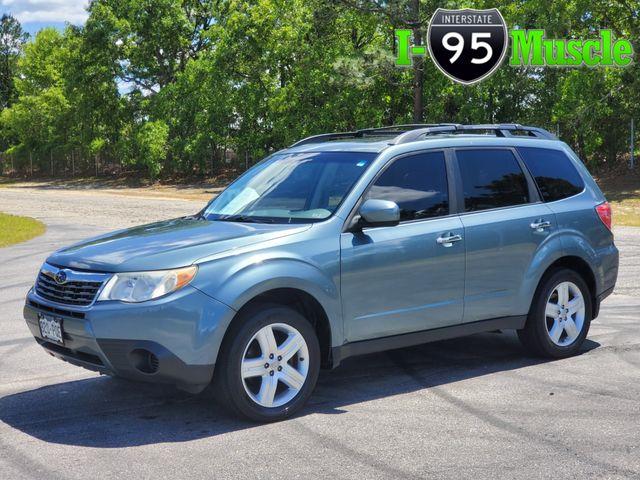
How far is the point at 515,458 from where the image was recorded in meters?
4.92

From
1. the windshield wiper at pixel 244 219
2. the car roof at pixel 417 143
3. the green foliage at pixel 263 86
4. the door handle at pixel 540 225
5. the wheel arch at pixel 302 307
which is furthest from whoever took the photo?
the green foliage at pixel 263 86

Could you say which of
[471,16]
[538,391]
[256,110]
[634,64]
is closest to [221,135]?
[256,110]

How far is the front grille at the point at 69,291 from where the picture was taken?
5450 mm

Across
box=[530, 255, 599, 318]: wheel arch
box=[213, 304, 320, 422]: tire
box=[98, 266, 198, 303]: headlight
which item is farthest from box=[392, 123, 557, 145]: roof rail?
Result: box=[98, 266, 198, 303]: headlight

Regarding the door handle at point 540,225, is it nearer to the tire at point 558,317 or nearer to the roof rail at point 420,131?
the tire at point 558,317

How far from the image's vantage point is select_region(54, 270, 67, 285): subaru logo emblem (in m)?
5.66

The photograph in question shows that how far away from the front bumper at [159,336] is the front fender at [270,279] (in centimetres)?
9

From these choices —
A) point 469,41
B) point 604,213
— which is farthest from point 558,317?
point 469,41

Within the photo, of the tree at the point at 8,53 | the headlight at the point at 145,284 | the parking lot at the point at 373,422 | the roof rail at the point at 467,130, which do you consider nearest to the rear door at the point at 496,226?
the roof rail at the point at 467,130

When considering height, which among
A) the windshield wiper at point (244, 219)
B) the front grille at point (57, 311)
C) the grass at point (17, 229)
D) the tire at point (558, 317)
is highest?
the windshield wiper at point (244, 219)

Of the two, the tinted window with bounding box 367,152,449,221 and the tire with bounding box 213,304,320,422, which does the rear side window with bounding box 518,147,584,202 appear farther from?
the tire with bounding box 213,304,320,422

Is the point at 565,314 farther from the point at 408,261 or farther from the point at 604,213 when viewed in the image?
the point at 408,261

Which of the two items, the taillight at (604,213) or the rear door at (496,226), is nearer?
the rear door at (496,226)

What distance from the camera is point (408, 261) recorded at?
246 inches
